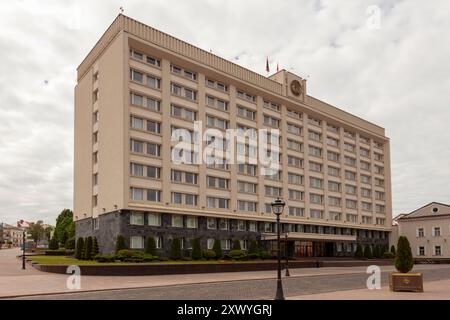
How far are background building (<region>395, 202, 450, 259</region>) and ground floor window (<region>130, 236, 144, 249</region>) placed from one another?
5754 cm

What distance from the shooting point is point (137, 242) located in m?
47.8

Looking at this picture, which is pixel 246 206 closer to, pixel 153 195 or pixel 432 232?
pixel 153 195

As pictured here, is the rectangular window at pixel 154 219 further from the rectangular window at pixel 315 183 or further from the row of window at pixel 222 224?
the rectangular window at pixel 315 183

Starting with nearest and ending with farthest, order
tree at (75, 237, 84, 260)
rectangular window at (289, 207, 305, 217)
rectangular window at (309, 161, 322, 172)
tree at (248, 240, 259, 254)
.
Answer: tree at (75, 237, 84, 260)
tree at (248, 240, 259, 254)
rectangular window at (289, 207, 305, 217)
rectangular window at (309, 161, 322, 172)

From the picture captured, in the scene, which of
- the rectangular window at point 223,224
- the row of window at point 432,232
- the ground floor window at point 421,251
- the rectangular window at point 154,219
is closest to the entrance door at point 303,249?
the rectangular window at point 223,224

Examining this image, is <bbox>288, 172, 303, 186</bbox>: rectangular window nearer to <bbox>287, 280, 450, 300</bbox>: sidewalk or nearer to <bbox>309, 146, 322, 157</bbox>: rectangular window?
<bbox>309, 146, 322, 157</bbox>: rectangular window

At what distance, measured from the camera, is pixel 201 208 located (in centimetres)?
5422

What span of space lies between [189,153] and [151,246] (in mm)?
12334

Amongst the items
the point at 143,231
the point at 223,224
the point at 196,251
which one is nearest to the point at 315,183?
the point at 223,224

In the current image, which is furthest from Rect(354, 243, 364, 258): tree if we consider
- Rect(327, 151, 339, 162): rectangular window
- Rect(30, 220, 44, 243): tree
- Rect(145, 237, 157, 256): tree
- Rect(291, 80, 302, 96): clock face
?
Rect(30, 220, 44, 243): tree

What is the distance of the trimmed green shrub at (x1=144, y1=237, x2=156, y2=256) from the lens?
46344 millimetres
